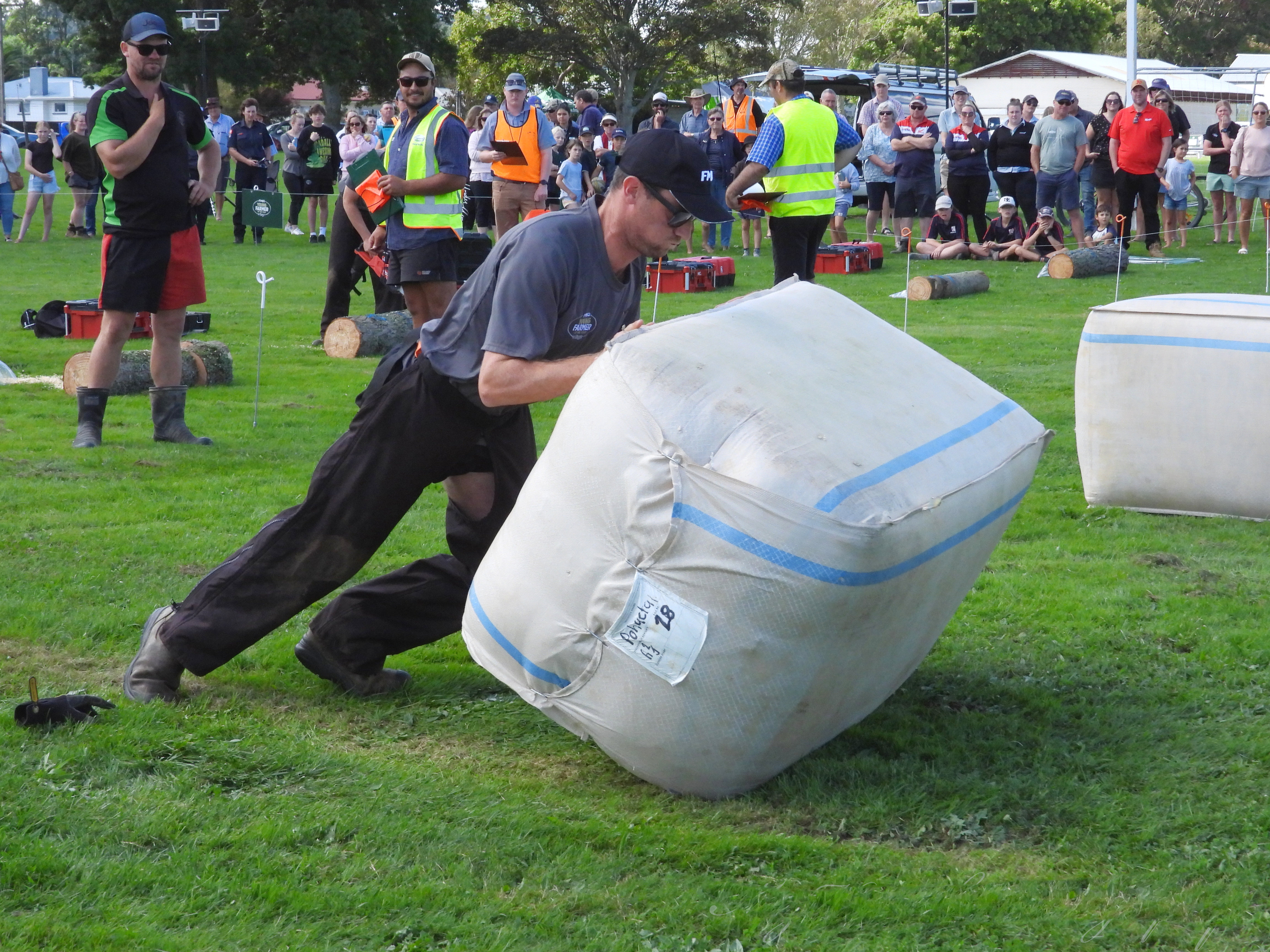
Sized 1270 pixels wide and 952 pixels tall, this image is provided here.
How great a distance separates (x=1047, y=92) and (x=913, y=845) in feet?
197

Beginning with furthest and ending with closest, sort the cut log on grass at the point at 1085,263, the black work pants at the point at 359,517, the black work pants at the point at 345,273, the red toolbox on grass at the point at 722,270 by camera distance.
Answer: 1. the cut log on grass at the point at 1085,263
2. the red toolbox on grass at the point at 722,270
3. the black work pants at the point at 345,273
4. the black work pants at the point at 359,517

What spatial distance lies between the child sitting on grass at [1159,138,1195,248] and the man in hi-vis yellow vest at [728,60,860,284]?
11.1m

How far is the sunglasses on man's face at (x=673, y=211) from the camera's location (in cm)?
372

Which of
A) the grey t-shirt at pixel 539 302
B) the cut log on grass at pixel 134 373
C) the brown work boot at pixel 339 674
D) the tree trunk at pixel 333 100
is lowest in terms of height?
the brown work boot at pixel 339 674

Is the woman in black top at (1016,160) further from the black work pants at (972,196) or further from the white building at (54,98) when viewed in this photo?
the white building at (54,98)

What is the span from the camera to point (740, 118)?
20.1 metres

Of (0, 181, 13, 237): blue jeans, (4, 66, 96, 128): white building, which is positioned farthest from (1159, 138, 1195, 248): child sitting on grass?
(4, 66, 96, 128): white building

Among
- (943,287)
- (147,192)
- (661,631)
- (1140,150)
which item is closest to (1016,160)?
(1140,150)

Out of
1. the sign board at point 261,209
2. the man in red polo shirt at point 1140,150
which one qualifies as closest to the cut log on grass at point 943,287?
the man in red polo shirt at point 1140,150

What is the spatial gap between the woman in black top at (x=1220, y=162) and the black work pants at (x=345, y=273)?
13.4 m

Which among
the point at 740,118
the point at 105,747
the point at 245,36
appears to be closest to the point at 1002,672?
the point at 105,747

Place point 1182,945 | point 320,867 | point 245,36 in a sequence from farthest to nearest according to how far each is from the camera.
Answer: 1. point 245,36
2. point 320,867
3. point 1182,945

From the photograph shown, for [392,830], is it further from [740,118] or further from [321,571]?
[740,118]

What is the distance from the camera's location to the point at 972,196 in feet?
63.6
